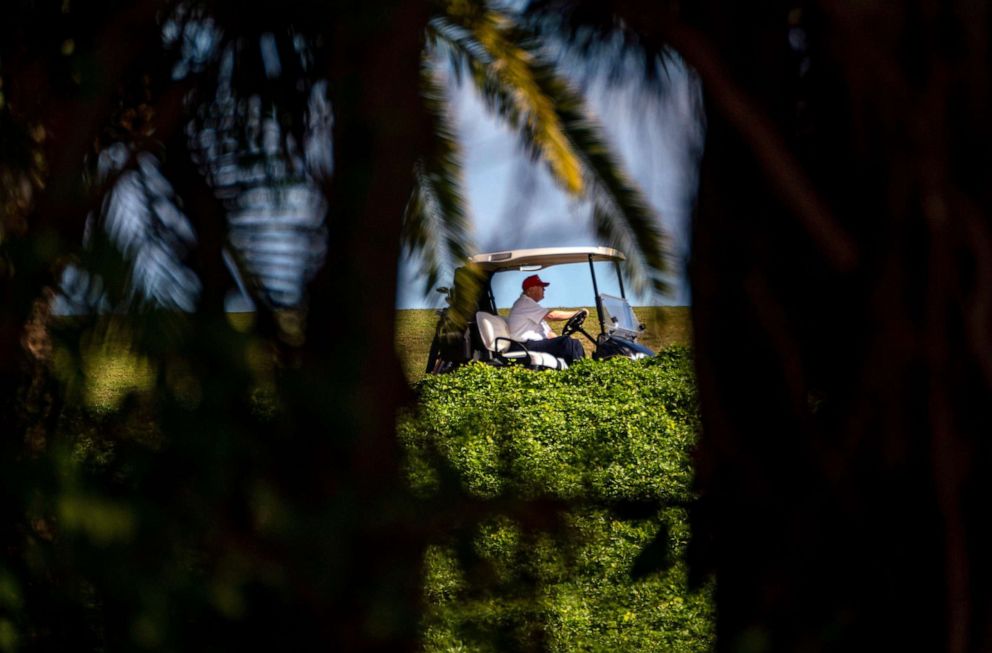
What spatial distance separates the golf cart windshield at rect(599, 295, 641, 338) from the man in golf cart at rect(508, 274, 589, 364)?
40 cm

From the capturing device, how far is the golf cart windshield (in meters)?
9.98

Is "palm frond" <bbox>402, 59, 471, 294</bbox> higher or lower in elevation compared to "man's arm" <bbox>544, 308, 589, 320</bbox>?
lower

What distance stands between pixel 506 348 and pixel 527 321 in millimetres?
313

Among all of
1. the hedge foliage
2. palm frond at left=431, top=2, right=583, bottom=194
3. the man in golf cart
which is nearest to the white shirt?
the man in golf cart

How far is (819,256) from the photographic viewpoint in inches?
54.2

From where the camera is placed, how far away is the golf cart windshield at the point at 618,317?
998cm

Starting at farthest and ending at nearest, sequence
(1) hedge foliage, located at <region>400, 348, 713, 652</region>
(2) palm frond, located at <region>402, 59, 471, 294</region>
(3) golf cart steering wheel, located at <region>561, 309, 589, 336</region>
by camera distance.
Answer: (3) golf cart steering wheel, located at <region>561, 309, 589, 336</region>
(2) palm frond, located at <region>402, 59, 471, 294</region>
(1) hedge foliage, located at <region>400, 348, 713, 652</region>

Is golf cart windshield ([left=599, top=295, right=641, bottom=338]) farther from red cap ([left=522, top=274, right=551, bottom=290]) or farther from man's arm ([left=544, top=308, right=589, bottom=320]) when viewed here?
red cap ([left=522, top=274, right=551, bottom=290])

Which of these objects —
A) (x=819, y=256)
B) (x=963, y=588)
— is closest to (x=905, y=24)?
(x=819, y=256)

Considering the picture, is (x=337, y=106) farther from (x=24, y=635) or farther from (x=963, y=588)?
(x=963, y=588)

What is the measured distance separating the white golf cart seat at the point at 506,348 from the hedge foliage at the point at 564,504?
139cm

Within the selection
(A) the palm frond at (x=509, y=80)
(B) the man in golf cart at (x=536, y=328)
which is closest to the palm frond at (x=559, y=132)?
(A) the palm frond at (x=509, y=80)

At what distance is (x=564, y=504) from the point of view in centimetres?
151

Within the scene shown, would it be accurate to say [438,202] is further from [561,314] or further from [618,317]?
[618,317]
